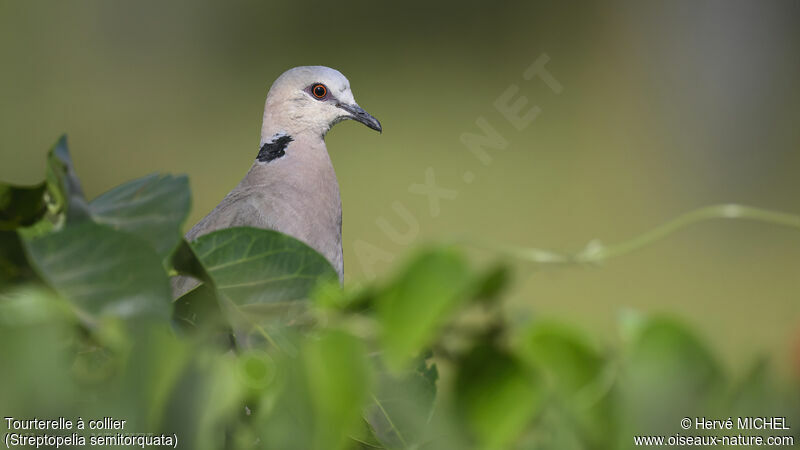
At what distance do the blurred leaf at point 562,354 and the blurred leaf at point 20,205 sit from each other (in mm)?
125

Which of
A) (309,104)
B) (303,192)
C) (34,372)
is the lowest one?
(34,372)

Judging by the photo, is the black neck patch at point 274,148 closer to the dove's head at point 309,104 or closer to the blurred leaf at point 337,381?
the dove's head at point 309,104

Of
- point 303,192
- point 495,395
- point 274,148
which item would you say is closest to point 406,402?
point 495,395

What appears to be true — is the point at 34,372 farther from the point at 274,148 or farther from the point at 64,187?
the point at 274,148

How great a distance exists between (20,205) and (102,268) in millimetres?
52

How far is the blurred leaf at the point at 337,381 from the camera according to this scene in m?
0.13

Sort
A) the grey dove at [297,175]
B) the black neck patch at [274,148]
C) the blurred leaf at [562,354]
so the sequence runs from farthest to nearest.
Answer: the black neck patch at [274,148], the grey dove at [297,175], the blurred leaf at [562,354]

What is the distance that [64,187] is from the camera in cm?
17

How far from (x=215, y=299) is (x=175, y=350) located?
64mm

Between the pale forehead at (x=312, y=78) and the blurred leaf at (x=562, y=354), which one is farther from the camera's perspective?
the pale forehead at (x=312, y=78)

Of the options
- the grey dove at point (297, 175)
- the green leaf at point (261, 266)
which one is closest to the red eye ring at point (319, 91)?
the grey dove at point (297, 175)

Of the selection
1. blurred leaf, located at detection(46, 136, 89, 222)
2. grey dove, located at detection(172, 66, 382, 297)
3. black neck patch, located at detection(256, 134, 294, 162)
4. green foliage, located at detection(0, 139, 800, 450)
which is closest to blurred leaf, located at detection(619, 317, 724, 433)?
green foliage, located at detection(0, 139, 800, 450)

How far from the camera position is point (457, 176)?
191 centimetres

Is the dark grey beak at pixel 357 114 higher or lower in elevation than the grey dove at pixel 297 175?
higher
